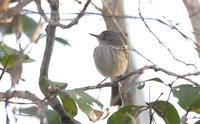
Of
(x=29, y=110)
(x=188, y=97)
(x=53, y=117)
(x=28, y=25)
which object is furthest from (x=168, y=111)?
(x=28, y=25)

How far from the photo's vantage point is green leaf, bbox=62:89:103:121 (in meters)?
1.71

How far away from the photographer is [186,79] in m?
1.95

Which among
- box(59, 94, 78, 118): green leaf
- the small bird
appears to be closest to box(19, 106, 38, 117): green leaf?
box(59, 94, 78, 118): green leaf

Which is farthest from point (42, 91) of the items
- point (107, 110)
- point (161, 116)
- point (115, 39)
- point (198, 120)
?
point (115, 39)

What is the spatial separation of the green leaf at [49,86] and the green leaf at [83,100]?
0.13ft

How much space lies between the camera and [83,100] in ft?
5.73

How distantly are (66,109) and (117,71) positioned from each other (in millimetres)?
3061

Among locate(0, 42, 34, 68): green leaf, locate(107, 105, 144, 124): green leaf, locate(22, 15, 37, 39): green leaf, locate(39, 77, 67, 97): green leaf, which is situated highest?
locate(22, 15, 37, 39): green leaf

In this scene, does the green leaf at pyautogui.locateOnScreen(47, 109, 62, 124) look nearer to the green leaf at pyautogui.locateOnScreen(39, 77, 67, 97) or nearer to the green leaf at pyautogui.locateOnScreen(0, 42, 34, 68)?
the green leaf at pyautogui.locateOnScreen(39, 77, 67, 97)

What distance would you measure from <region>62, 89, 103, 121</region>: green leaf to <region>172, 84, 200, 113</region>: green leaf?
35 centimetres

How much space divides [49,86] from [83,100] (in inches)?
5.8

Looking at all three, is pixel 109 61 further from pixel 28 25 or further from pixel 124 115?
pixel 28 25

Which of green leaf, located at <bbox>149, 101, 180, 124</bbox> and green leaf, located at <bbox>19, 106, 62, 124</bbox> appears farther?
green leaf, located at <bbox>149, 101, 180, 124</bbox>

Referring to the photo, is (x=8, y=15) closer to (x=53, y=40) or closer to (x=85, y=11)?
(x=85, y=11)
